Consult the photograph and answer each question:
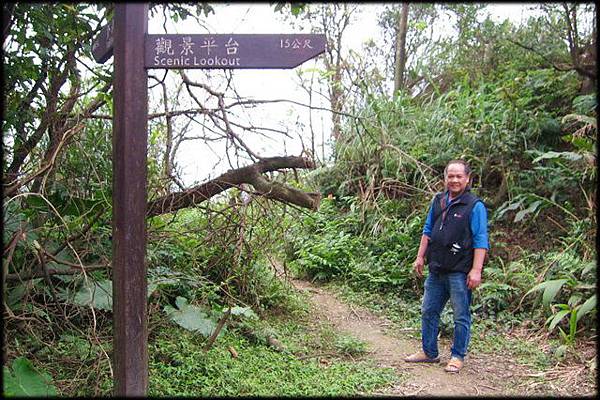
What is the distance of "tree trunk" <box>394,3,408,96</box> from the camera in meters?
10.5

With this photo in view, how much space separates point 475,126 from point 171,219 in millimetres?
5055

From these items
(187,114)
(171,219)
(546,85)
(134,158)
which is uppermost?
(546,85)

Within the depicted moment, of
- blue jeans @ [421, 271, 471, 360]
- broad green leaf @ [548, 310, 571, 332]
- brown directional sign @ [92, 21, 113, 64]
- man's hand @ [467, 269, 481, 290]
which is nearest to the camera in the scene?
brown directional sign @ [92, 21, 113, 64]

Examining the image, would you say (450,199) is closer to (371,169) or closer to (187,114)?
(187,114)

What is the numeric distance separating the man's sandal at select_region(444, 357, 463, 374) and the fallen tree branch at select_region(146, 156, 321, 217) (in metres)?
1.69

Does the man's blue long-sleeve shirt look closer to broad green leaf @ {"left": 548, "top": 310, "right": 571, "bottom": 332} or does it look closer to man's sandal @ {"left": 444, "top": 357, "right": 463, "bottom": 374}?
man's sandal @ {"left": 444, "top": 357, "right": 463, "bottom": 374}

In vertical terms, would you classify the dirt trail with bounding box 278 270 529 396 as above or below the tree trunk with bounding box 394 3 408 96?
below

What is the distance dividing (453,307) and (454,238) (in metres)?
0.58

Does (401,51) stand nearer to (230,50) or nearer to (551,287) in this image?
(551,287)

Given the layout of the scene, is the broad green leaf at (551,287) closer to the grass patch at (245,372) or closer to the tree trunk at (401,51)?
the grass patch at (245,372)

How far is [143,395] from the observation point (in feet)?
9.64

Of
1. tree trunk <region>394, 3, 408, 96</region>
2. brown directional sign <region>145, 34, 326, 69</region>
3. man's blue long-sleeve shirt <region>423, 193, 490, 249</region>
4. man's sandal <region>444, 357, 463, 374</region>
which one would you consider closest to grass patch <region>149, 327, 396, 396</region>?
man's sandal <region>444, 357, 463, 374</region>

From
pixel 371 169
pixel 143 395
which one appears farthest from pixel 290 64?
pixel 371 169

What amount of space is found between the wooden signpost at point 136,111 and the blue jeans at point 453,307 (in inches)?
90.1
